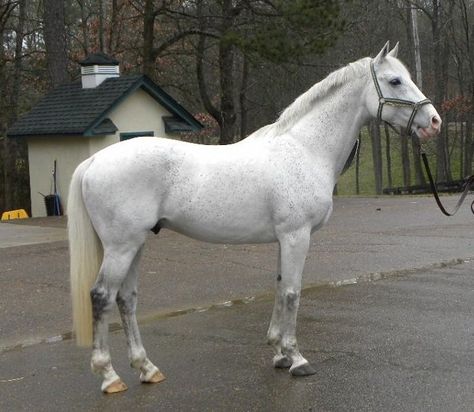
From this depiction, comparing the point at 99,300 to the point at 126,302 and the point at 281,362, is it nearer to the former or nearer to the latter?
the point at 126,302

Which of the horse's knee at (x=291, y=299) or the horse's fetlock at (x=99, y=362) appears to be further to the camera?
the horse's knee at (x=291, y=299)

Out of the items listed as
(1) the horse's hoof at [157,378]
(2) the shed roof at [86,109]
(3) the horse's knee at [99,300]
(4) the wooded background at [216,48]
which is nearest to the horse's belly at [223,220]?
(3) the horse's knee at [99,300]

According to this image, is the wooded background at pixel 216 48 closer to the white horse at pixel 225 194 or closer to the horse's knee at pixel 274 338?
the white horse at pixel 225 194

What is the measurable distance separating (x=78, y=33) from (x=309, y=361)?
25.6 metres

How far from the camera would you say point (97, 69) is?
17656 mm

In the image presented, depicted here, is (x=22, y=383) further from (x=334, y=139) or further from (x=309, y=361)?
(x=334, y=139)

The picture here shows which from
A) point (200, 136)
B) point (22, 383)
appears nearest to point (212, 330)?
point (22, 383)

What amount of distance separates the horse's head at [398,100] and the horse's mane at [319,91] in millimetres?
125

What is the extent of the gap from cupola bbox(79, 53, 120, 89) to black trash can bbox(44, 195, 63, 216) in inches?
110

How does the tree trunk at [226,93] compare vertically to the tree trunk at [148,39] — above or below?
below

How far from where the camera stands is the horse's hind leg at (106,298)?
16.1 ft

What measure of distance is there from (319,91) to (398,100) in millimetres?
574

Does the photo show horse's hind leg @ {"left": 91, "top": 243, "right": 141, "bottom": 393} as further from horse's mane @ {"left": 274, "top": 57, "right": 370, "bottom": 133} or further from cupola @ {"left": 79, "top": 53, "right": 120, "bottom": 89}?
cupola @ {"left": 79, "top": 53, "right": 120, "bottom": 89}

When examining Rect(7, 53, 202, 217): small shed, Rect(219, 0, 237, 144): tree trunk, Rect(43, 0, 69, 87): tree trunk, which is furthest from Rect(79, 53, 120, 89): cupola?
Rect(219, 0, 237, 144): tree trunk
